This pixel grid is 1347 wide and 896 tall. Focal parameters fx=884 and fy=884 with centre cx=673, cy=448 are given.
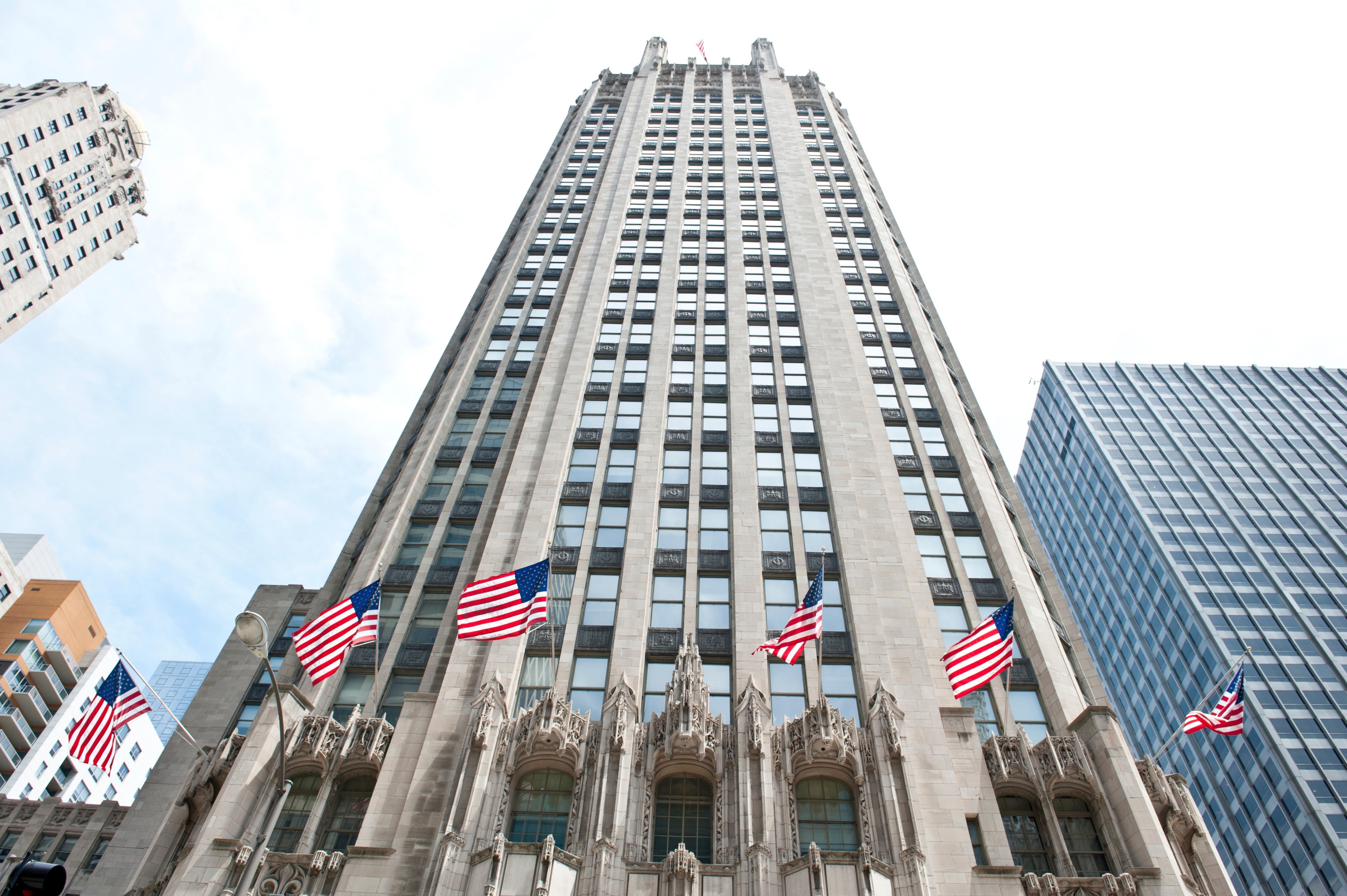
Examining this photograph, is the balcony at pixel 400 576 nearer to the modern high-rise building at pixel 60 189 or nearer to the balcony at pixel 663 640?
the balcony at pixel 663 640

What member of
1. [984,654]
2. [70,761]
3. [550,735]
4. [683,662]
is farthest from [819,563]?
[70,761]

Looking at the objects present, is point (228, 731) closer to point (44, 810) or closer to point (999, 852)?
point (44, 810)

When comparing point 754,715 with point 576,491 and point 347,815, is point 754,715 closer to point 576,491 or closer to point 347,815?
point 347,815

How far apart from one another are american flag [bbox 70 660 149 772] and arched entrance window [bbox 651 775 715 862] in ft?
52.3

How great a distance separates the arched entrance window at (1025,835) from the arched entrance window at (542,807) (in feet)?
41.6

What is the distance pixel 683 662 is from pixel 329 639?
35.9 ft

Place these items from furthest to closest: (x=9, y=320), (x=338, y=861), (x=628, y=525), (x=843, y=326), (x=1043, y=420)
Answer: (x=1043, y=420) → (x=9, y=320) → (x=843, y=326) → (x=628, y=525) → (x=338, y=861)

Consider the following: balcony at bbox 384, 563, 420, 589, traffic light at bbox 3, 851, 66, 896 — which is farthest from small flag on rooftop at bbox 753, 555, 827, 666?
traffic light at bbox 3, 851, 66, 896

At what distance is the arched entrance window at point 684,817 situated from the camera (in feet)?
82.8

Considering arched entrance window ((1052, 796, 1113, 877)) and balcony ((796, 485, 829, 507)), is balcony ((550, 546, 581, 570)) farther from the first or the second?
arched entrance window ((1052, 796, 1113, 877))

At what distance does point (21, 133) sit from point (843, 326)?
303 feet

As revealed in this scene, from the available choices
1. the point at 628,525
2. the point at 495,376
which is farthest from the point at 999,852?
the point at 495,376

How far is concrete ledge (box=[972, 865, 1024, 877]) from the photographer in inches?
926

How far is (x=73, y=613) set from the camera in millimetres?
90312
